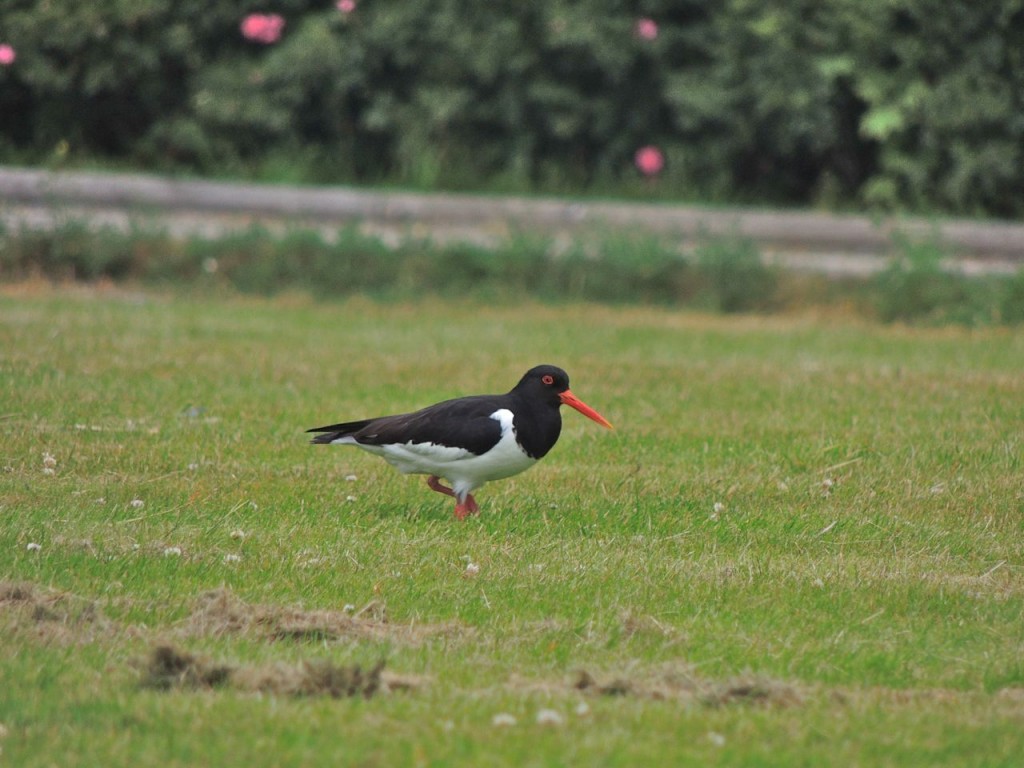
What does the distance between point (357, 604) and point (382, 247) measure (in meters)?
8.76

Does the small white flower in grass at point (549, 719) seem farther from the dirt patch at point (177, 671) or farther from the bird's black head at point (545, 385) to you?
the bird's black head at point (545, 385)

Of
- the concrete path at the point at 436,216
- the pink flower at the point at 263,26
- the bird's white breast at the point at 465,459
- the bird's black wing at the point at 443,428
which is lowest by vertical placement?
the bird's white breast at the point at 465,459

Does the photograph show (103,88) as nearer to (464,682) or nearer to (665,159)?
(665,159)

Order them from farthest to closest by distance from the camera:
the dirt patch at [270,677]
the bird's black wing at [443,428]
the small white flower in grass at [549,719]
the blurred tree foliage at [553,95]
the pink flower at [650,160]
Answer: the pink flower at [650,160] → the blurred tree foliage at [553,95] → the bird's black wing at [443,428] → the dirt patch at [270,677] → the small white flower in grass at [549,719]

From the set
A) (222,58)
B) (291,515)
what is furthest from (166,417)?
(222,58)

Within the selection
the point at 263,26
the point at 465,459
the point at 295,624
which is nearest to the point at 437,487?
the point at 465,459

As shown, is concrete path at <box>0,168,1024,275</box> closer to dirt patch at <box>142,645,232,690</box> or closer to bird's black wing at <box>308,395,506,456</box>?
bird's black wing at <box>308,395,506,456</box>

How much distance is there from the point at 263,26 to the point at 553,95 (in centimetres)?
290

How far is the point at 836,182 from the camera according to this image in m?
15.0

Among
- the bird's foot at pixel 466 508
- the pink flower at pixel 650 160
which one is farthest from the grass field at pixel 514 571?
the pink flower at pixel 650 160

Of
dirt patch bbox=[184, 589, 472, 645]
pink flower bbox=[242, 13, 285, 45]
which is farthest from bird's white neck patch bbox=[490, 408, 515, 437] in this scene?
pink flower bbox=[242, 13, 285, 45]

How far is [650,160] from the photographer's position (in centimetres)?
1518

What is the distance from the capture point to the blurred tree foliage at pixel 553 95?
1398 cm

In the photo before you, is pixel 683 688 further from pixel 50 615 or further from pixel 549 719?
pixel 50 615
